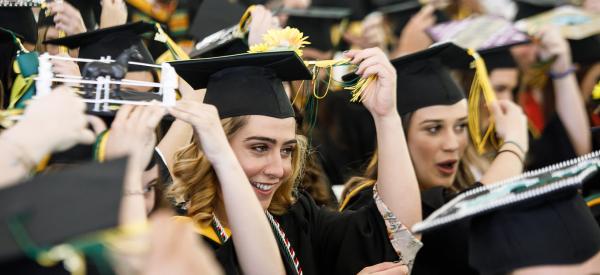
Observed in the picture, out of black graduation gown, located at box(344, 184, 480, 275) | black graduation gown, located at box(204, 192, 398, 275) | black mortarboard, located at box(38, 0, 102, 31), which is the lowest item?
black graduation gown, located at box(344, 184, 480, 275)

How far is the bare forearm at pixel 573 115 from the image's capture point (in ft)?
15.0

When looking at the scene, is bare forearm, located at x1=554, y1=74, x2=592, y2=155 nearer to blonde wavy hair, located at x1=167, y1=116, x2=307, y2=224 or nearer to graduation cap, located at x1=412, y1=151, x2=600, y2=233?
blonde wavy hair, located at x1=167, y1=116, x2=307, y2=224

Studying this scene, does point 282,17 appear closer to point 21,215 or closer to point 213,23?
point 213,23

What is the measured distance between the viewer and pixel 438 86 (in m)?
3.89

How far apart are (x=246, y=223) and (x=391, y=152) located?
2.42 ft

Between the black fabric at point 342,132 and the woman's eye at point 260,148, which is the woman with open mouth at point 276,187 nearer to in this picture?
the woman's eye at point 260,148

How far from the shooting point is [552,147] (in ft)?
15.3

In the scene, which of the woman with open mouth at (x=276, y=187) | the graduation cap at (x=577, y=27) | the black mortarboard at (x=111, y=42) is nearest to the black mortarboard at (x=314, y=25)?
the graduation cap at (x=577, y=27)

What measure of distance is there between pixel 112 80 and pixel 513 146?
6.26 ft

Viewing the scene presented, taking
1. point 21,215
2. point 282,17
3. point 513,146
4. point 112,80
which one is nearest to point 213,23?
point 282,17

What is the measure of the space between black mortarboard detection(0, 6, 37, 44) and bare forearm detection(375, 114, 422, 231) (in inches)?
57.7

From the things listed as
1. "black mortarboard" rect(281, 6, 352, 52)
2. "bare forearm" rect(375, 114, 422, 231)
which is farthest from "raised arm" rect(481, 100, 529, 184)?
"black mortarboard" rect(281, 6, 352, 52)

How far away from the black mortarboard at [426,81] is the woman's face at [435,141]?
0.03 metres

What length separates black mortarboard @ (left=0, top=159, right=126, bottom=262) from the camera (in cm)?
174
